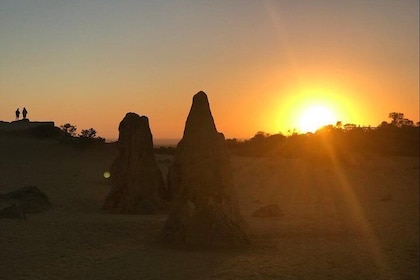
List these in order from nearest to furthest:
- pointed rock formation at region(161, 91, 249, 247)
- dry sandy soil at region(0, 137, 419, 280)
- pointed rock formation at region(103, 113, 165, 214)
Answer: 1. dry sandy soil at region(0, 137, 419, 280)
2. pointed rock formation at region(161, 91, 249, 247)
3. pointed rock formation at region(103, 113, 165, 214)

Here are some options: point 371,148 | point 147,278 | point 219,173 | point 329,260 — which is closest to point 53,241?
point 147,278

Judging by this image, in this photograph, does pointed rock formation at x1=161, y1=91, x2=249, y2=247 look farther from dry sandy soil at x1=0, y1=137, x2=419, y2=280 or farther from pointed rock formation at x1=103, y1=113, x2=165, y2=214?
pointed rock formation at x1=103, y1=113, x2=165, y2=214

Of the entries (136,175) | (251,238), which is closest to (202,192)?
(251,238)

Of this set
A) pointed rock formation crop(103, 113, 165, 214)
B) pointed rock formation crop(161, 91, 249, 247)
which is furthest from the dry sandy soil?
pointed rock formation crop(103, 113, 165, 214)

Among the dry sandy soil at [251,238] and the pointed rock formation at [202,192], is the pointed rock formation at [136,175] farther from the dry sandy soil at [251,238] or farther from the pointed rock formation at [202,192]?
the pointed rock formation at [202,192]

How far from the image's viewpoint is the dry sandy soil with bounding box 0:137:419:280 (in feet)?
32.3

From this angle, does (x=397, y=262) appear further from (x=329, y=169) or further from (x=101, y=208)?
(x=329, y=169)

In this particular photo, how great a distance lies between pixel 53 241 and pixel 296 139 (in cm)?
5299

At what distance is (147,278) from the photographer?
9211 mm

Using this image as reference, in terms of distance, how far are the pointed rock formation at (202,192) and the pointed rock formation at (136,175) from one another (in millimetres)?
2969

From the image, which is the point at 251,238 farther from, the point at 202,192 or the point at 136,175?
the point at 136,175

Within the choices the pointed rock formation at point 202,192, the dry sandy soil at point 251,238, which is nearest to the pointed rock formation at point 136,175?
the dry sandy soil at point 251,238

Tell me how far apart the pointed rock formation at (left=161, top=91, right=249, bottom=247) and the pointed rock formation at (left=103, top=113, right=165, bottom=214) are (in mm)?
2969

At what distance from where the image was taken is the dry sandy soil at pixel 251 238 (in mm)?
9859
